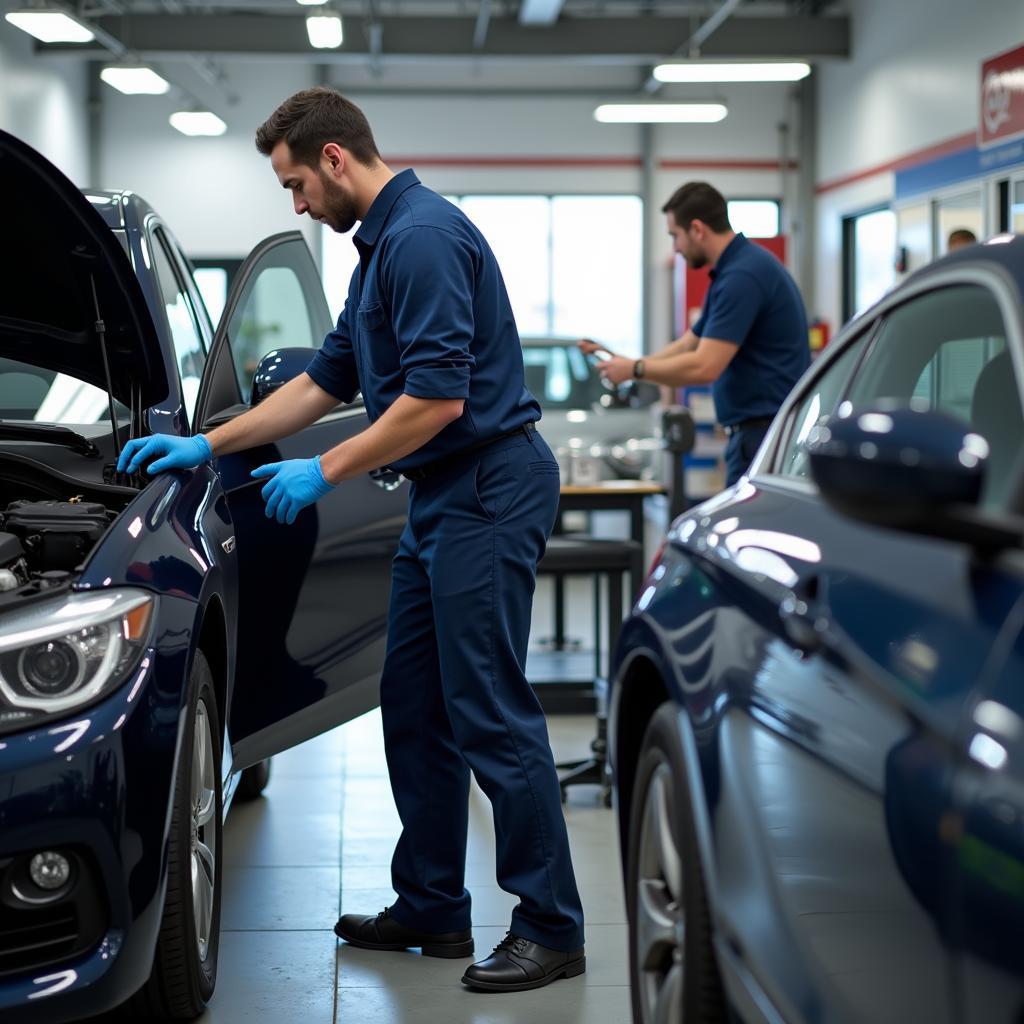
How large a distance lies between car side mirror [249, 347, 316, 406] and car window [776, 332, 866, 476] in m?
1.29

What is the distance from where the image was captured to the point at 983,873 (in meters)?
1.06

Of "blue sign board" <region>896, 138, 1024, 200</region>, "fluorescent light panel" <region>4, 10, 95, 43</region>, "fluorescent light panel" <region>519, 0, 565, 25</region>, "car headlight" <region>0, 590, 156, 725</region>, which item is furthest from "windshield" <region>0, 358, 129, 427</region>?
"fluorescent light panel" <region>519, 0, 565, 25</region>

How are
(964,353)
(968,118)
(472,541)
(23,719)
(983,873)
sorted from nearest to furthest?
(983,873), (964,353), (23,719), (472,541), (968,118)

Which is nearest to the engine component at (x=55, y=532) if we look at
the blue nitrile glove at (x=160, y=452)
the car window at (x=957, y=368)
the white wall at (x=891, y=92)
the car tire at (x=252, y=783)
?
the blue nitrile glove at (x=160, y=452)

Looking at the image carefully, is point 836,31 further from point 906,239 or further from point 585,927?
point 585,927

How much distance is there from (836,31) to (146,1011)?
13193mm

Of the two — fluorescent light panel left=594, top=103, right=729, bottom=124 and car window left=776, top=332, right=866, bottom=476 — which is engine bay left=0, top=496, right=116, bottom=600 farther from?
fluorescent light panel left=594, top=103, right=729, bottom=124

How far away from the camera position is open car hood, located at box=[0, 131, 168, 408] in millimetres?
2584

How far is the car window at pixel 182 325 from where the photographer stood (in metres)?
3.08

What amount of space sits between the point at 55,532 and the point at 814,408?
48.5 inches

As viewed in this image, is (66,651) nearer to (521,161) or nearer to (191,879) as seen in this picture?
(191,879)

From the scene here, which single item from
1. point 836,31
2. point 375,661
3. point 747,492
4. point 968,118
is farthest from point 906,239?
point 747,492

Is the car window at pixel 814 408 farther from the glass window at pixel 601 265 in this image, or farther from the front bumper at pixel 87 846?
the glass window at pixel 601 265

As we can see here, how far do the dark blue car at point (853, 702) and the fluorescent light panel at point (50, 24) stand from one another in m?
9.50
